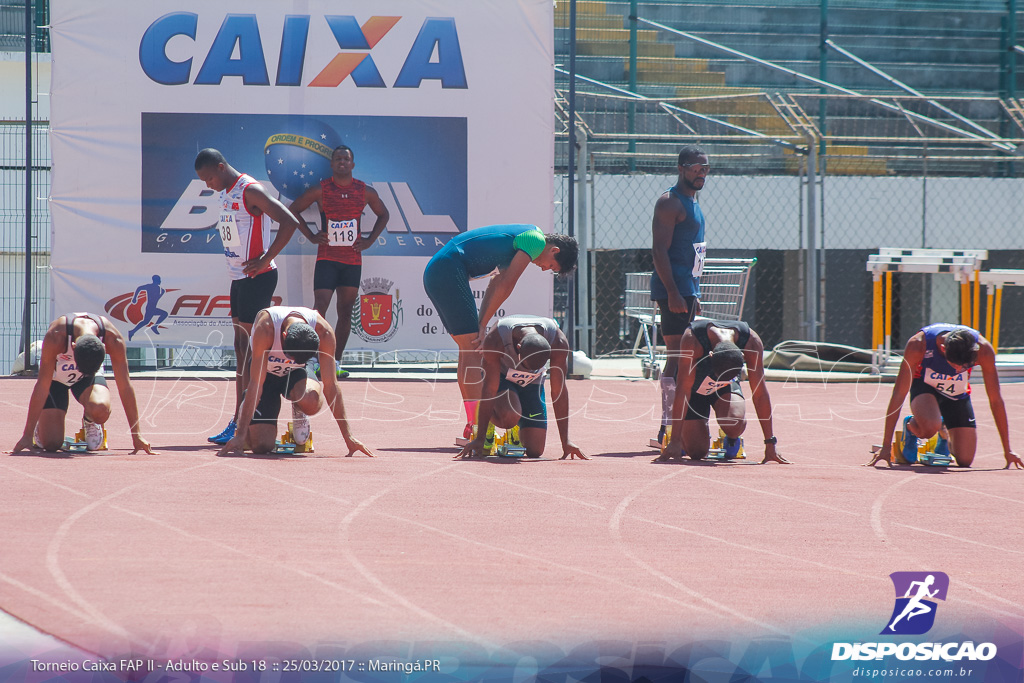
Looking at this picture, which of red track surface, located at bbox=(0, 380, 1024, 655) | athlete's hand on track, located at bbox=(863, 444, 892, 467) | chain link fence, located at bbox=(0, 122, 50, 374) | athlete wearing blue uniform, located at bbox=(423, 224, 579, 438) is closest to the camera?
red track surface, located at bbox=(0, 380, 1024, 655)

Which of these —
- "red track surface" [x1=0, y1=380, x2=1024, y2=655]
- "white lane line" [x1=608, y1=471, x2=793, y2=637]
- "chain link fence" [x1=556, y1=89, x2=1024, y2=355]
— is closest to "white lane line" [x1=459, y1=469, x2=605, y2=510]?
"red track surface" [x1=0, y1=380, x2=1024, y2=655]

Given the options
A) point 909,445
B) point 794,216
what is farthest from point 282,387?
point 794,216

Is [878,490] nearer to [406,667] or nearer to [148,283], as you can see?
[406,667]

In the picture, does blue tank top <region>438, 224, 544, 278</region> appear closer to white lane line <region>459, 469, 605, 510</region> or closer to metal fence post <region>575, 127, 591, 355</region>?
white lane line <region>459, 469, 605, 510</region>

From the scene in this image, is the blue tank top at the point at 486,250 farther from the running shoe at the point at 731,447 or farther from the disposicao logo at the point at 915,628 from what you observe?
the disposicao logo at the point at 915,628

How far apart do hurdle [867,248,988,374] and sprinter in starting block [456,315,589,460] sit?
21.9 ft

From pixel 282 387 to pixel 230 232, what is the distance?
144 centimetres

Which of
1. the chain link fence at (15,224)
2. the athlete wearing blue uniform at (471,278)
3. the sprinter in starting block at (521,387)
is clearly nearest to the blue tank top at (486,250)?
the athlete wearing blue uniform at (471,278)

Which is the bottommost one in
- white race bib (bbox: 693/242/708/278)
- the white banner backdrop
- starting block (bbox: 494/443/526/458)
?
starting block (bbox: 494/443/526/458)

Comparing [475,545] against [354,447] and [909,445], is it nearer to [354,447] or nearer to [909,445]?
[354,447]

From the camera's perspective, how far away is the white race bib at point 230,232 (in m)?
8.02

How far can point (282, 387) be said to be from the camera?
7238 mm

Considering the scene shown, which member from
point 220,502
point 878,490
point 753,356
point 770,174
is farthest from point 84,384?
point 770,174

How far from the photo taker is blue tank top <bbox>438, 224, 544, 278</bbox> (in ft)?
25.2
